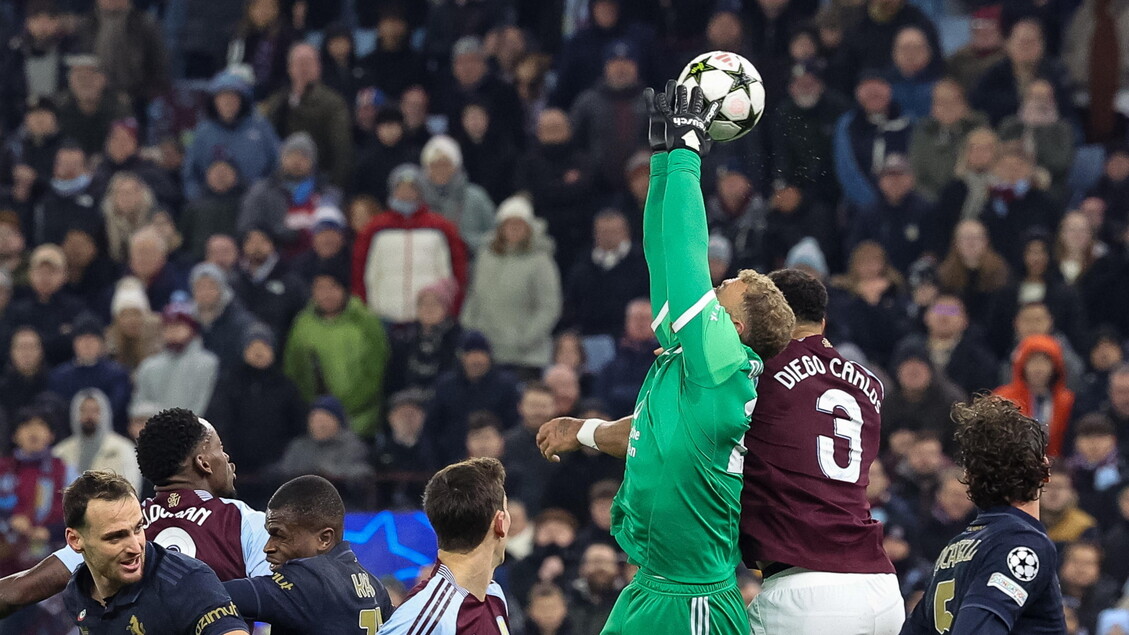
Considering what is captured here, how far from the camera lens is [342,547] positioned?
586 cm

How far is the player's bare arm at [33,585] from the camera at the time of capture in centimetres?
565

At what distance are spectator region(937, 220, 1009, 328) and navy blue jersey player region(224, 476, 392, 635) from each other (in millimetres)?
8426

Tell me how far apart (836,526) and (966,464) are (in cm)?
63

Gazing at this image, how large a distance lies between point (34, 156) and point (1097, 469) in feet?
31.8

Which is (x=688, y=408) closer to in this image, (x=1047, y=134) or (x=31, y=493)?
(x=31, y=493)

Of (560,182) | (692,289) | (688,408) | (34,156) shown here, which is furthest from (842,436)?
(34,156)

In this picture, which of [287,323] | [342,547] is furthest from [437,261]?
[342,547]

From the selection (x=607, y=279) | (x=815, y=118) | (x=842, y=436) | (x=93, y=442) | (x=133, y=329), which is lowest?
(x=93, y=442)

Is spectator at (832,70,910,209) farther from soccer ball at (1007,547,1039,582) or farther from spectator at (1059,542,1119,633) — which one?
soccer ball at (1007,547,1039,582)

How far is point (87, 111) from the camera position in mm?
16406

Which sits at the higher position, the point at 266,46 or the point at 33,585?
the point at 266,46

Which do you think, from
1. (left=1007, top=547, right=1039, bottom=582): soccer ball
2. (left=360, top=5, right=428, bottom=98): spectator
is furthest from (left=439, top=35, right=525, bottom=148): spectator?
(left=1007, top=547, right=1039, bottom=582): soccer ball

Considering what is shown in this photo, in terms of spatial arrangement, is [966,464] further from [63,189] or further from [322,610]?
[63,189]

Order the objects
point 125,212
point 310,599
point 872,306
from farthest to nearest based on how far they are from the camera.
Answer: point 125,212
point 872,306
point 310,599
